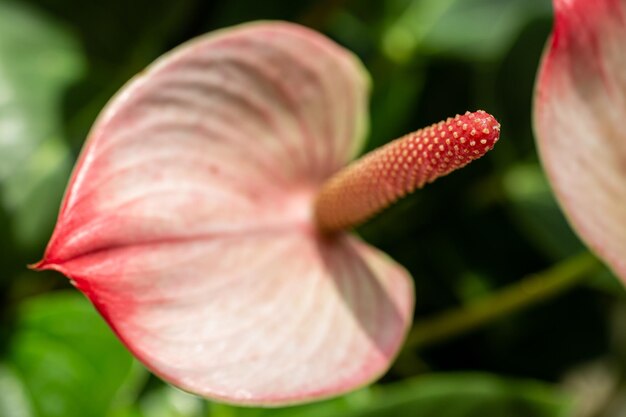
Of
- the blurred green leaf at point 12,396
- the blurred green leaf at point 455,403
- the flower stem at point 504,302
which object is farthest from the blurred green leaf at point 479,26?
the blurred green leaf at point 12,396

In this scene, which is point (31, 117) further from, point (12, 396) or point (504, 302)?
point (504, 302)

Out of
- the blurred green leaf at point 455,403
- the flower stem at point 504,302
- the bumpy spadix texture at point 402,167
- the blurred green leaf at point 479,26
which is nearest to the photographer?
the bumpy spadix texture at point 402,167

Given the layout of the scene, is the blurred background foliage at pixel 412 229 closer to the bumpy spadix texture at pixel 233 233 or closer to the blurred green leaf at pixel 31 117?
the blurred green leaf at pixel 31 117

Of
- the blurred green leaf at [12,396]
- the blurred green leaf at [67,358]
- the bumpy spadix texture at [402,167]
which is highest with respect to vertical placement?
the bumpy spadix texture at [402,167]

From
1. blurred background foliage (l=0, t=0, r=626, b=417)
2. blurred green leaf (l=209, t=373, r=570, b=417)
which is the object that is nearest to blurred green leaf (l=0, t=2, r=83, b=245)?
blurred background foliage (l=0, t=0, r=626, b=417)

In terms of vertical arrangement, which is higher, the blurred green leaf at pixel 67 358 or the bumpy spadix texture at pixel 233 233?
the bumpy spadix texture at pixel 233 233

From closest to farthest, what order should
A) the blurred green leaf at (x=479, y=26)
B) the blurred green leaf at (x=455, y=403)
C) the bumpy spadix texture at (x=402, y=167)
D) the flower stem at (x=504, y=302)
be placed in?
the bumpy spadix texture at (x=402, y=167)
the blurred green leaf at (x=455, y=403)
the flower stem at (x=504, y=302)
the blurred green leaf at (x=479, y=26)

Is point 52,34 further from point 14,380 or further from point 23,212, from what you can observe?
point 14,380

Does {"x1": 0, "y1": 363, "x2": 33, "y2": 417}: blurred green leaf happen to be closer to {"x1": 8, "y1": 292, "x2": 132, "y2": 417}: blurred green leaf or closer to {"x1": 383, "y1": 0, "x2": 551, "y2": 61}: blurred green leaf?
{"x1": 8, "y1": 292, "x2": 132, "y2": 417}: blurred green leaf

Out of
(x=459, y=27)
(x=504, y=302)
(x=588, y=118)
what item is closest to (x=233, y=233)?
(x=588, y=118)
